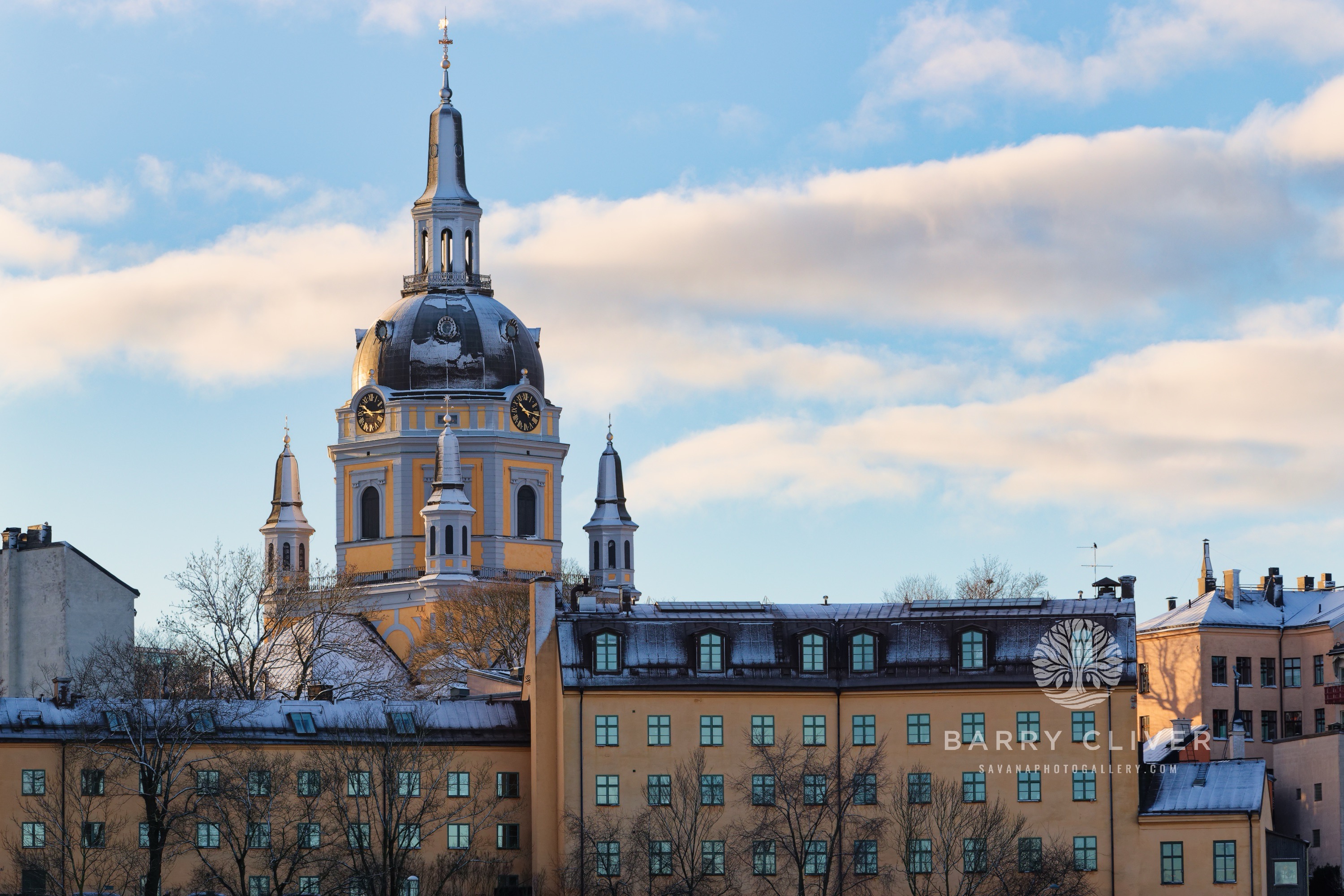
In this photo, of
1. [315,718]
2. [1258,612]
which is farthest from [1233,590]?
[315,718]

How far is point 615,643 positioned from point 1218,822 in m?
18.7

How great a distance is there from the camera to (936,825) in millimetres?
90938

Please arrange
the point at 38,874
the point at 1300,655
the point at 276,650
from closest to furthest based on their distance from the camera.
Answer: the point at 38,874 → the point at 1300,655 → the point at 276,650

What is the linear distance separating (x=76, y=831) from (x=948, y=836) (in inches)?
999

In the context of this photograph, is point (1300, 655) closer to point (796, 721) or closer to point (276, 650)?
point (796, 721)

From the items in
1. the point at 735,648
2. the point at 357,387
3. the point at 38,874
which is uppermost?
the point at 357,387

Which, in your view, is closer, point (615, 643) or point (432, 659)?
point (615, 643)

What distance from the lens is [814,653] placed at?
307ft

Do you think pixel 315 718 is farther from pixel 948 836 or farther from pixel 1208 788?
pixel 1208 788

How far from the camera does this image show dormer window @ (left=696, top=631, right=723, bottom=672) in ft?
306

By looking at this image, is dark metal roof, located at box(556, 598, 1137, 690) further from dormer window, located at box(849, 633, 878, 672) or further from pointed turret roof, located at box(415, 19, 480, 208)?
pointed turret roof, located at box(415, 19, 480, 208)

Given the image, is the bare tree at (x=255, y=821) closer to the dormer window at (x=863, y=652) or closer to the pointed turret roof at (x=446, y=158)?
the dormer window at (x=863, y=652)

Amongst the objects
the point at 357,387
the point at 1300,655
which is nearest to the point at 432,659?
the point at 357,387

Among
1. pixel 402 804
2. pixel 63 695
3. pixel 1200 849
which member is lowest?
pixel 1200 849
